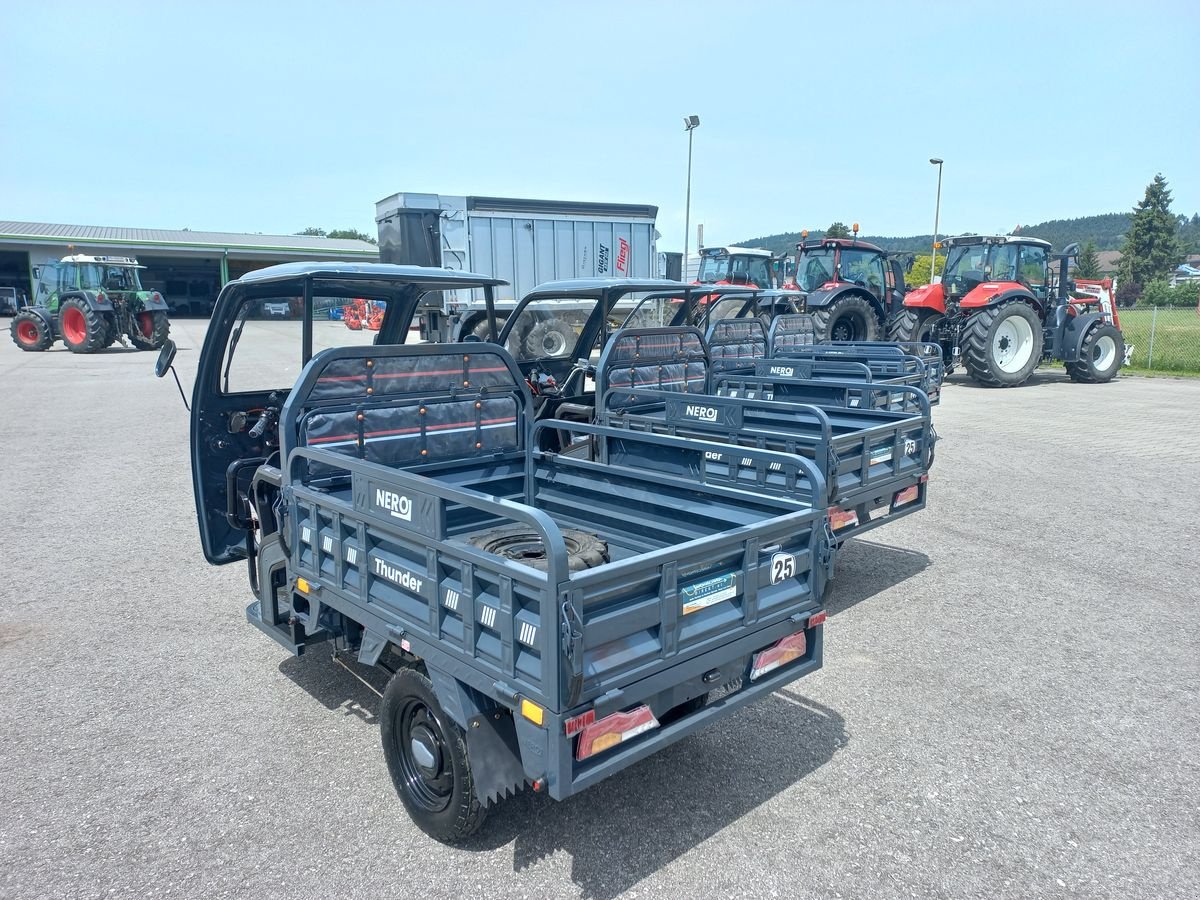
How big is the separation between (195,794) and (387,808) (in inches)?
32.2

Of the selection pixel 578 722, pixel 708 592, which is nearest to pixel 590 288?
pixel 708 592

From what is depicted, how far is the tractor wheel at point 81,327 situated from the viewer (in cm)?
2180

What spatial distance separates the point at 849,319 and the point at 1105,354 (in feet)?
19.1

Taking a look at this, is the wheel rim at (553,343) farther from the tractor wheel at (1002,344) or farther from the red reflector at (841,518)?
the tractor wheel at (1002,344)

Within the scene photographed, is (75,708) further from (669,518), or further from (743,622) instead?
(743,622)

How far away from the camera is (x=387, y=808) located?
3232mm

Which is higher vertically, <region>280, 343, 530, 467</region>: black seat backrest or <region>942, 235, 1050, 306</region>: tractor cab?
<region>942, 235, 1050, 306</region>: tractor cab

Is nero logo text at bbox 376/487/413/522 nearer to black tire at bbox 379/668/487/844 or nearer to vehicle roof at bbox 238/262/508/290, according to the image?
black tire at bbox 379/668/487/844

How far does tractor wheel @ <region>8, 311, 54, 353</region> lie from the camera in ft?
76.3

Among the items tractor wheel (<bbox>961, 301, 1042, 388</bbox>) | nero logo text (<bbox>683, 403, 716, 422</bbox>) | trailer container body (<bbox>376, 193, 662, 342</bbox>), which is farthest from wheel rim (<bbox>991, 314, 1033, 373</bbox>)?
nero logo text (<bbox>683, 403, 716, 422</bbox>)

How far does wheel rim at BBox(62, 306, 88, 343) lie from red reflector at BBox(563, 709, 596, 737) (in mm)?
24498

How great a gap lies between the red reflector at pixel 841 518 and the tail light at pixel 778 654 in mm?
1721

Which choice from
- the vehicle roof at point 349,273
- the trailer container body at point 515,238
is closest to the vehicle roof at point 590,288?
the vehicle roof at point 349,273

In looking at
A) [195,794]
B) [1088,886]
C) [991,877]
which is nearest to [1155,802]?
[1088,886]
